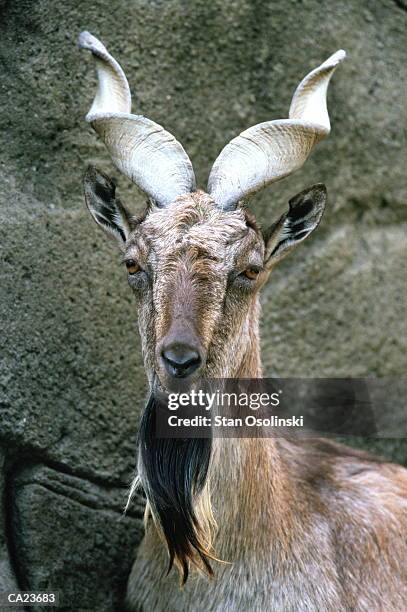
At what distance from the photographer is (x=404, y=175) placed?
7.88 m

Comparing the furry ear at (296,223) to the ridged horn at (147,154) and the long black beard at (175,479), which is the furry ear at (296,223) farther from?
the long black beard at (175,479)

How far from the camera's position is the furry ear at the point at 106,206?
558 cm

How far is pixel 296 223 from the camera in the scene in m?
5.57

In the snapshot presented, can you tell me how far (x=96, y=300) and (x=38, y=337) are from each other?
512 millimetres

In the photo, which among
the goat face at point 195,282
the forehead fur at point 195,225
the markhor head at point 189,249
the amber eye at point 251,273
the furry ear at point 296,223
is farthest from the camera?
the furry ear at point 296,223

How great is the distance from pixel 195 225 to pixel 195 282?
37 cm

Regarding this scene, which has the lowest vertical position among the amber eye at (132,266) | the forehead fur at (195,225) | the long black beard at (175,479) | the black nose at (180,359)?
the long black beard at (175,479)

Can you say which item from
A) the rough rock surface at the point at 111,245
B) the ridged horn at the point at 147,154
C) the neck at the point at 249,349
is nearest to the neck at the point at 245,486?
the neck at the point at 249,349

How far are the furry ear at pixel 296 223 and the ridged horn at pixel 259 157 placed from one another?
0.20 m

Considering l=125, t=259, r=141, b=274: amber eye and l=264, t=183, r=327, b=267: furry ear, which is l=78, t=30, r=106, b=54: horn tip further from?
l=264, t=183, r=327, b=267: furry ear

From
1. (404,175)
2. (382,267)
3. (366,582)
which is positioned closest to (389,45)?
(404,175)

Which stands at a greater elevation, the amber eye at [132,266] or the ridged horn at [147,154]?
the ridged horn at [147,154]

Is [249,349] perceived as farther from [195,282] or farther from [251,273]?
[195,282]

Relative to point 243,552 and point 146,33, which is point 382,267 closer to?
point 146,33
